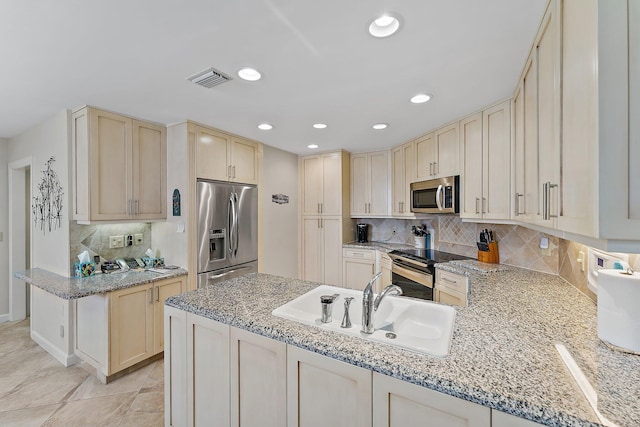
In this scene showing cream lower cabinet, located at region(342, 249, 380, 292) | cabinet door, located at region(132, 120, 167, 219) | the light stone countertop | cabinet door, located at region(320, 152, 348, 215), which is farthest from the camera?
cabinet door, located at region(320, 152, 348, 215)

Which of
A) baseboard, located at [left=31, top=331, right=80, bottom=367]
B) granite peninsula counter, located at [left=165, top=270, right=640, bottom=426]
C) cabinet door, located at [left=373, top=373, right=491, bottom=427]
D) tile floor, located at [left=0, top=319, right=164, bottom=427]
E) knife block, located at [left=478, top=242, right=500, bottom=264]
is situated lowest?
tile floor, located at [left=0, top=319, right=164, bottom=427]

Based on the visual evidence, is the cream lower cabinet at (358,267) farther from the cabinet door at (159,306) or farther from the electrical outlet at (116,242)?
the electrical outlet at (116,242)

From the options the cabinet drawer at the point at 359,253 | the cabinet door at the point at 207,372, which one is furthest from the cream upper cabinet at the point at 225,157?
the cabinet door at the point at 207,372

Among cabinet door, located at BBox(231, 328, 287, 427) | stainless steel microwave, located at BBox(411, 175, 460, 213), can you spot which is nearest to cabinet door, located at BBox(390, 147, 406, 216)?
stainless steel microwave, located at BBox(411, 175, 460, 213)

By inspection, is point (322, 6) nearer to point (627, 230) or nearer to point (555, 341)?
point (627, 230)

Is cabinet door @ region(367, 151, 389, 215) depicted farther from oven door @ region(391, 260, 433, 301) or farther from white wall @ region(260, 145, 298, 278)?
white wall @ region(260, 145, 298, 278)

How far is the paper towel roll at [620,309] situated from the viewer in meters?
0.96

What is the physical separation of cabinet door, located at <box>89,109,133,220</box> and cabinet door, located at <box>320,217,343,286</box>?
2.51 m

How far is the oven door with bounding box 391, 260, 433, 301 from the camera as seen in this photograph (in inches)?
113

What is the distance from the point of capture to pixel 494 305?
1.49 metres

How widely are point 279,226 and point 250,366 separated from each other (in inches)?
112

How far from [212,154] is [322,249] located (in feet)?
Answer: 6.91

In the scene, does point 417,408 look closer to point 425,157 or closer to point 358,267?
point 425,157

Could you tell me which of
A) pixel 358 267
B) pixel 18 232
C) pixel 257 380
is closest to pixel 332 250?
pixel 358 267
